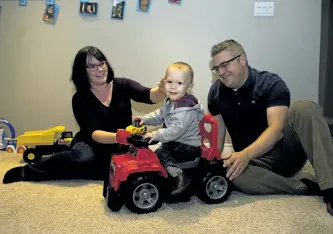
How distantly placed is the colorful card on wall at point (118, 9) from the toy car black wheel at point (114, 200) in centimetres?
154

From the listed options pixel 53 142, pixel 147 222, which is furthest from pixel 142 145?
pixel 53 142

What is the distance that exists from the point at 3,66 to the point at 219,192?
2.06m

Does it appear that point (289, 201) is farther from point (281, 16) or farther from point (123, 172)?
point (281, 16)

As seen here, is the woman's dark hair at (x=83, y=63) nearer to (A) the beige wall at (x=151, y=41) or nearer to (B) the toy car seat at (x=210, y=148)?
(B) the toy car seat at (x=210, y=148)

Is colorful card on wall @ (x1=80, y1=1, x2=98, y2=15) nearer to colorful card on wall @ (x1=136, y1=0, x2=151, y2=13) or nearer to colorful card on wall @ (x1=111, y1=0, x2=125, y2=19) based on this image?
colorful card on wall @ (x1=111, y1=0, x2=125, y2=19)

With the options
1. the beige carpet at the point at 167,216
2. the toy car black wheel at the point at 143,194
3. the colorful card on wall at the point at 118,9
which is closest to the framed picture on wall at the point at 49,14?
the colorful card on wall at the point at 118,9

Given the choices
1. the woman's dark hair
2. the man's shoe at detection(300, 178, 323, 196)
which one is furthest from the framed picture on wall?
the man's shoe at detection(300, 178, 323, 196)

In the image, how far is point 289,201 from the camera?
5.30ft

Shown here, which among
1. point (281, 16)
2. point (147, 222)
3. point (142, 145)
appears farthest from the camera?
point (281, 16)

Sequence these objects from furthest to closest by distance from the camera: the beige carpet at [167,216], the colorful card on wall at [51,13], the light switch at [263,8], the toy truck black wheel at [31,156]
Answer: the colorful card on wall at [51,13] → the light switch at [263,8] → the toy truck black wheel at [31,156] → the beige carpet at [167,216]

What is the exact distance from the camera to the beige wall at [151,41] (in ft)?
8.76

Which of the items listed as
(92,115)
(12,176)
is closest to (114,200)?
(92,115)

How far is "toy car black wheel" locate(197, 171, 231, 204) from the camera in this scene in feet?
5.31

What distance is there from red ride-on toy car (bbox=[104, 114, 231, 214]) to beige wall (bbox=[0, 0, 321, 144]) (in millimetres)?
1179
